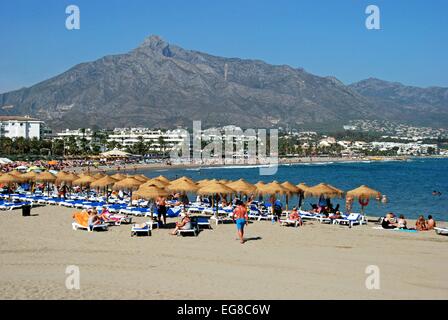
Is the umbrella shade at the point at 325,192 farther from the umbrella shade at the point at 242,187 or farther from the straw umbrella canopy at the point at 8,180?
the straw umbrella canopy at the point at 8,180

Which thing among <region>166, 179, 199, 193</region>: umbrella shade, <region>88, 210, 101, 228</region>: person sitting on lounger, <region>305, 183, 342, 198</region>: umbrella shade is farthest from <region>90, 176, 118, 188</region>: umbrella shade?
<region>305, 183, 342, 198</region>: umbrella shade

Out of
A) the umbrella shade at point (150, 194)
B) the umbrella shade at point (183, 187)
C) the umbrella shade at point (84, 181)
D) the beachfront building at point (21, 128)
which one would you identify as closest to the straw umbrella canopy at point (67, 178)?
the umbrella shade at point (84, 181)

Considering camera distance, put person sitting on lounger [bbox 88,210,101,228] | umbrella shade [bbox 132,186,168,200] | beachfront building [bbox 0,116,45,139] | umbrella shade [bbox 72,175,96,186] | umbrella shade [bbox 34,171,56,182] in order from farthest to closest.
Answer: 1. beachfront building [bbox 0,116,45,139]
2. umbrella shade [bbox 34,171,56,182]
3. umbrella shade [bbox 72,175,96,186]
4. umbrella shade [bbox 132,186,168,200]
5. person sitting on lounger [bbox 88,210,101,228]

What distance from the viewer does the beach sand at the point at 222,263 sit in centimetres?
994

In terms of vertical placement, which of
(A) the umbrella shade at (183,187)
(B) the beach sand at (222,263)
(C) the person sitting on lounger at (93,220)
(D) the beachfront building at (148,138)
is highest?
→ (D) the beachfront building at (148,138)

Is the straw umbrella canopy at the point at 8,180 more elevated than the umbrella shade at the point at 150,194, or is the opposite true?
the straw umbrella canopy at the point at 8,180

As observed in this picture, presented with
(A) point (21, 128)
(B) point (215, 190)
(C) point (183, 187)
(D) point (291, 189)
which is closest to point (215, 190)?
(B) point (215, 190)

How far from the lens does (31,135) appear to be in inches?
5399

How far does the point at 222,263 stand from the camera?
12438mm

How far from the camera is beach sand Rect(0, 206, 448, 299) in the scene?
9.94 meters

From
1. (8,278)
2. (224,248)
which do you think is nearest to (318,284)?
(224,248)

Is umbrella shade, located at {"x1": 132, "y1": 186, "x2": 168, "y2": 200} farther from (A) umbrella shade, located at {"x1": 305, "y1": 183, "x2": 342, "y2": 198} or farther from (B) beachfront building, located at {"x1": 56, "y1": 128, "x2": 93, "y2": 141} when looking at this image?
(B) beachfront building, located at {"x1": 56, "y1": 128, "x2": 93, "y2": 141}
